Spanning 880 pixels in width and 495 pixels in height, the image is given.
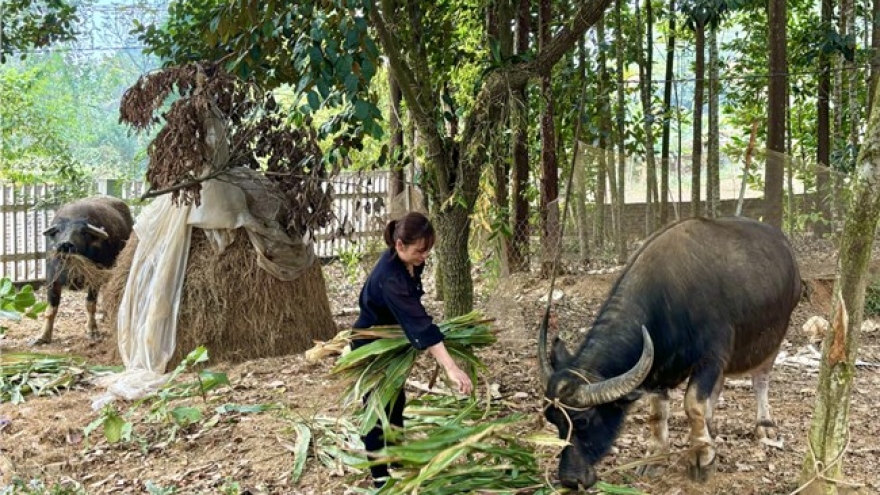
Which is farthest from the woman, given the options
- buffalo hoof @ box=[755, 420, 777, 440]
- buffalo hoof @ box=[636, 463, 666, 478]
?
buffalo hoof @ box=[755, 420, 777, 440]

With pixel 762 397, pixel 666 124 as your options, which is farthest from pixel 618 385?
pixel 666 124

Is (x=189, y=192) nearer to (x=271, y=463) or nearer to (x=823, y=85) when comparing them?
(x=271, y=463)

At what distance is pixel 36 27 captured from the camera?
33.3 ft

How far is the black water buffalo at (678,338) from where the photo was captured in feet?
14.7

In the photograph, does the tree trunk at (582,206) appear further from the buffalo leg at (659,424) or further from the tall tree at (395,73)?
the buffalo leg at (659,424)

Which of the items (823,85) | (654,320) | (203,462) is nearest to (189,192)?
(203,462)

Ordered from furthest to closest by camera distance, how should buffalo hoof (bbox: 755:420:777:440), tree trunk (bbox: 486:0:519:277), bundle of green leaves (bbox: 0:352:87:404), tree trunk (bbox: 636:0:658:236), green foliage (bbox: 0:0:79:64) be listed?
green foliage (bbox: 0:0:79:64), tree trunk (bbox: 636:0:658:236), bundle of green leaves (bbox: 0:352:87:404), tree trunk (bbox: 486:0:519:277), buffalo hoof (bbox: 755:420:777:440)

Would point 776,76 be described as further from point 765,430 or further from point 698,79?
point 765,430

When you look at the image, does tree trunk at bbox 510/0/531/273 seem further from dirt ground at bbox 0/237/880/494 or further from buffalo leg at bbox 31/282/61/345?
buffalo leg at bbox 31/282/61/345

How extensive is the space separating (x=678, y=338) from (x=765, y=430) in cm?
125

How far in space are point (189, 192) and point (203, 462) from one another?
113 inches

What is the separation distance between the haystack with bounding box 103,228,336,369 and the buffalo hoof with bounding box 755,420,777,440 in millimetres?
4297

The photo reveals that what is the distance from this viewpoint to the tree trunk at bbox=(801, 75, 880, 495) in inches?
156

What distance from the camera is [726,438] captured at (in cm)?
580
